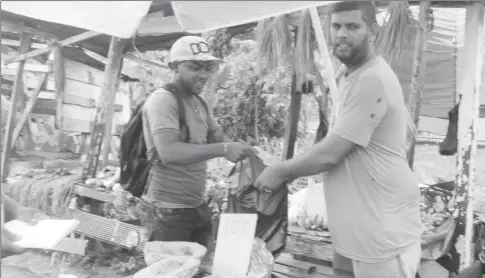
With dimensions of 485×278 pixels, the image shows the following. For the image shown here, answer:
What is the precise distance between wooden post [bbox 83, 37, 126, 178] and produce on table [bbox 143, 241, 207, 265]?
3485mm

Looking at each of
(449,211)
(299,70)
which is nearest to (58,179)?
(299,70)

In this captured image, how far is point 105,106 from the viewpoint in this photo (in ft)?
18.7

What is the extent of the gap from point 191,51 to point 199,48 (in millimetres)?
58

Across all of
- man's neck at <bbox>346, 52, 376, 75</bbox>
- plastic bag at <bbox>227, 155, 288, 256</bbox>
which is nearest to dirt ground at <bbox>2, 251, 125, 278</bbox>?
plastic bag at <bbox>227, 155, 288, 256</bbox>

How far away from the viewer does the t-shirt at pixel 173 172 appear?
8.77 feet

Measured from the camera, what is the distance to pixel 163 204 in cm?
279

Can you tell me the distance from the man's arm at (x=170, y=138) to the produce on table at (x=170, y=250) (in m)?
0.46

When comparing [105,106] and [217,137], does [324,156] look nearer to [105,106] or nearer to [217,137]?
[217,137]

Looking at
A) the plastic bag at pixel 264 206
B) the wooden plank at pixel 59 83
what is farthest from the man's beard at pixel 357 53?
the wooden plank at pixel 59 83

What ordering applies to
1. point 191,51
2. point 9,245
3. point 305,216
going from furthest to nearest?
1. point 305,216
2. point 191,51
3. point 9,245

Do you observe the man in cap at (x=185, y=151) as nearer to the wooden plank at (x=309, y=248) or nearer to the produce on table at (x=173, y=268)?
the produce on table at (x=173, y=268)

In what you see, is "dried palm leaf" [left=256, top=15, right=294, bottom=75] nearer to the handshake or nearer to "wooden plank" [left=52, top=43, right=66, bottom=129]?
the handshake

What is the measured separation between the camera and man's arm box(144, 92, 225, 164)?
8.48 feet

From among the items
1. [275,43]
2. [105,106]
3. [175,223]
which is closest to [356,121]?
[175,223]
